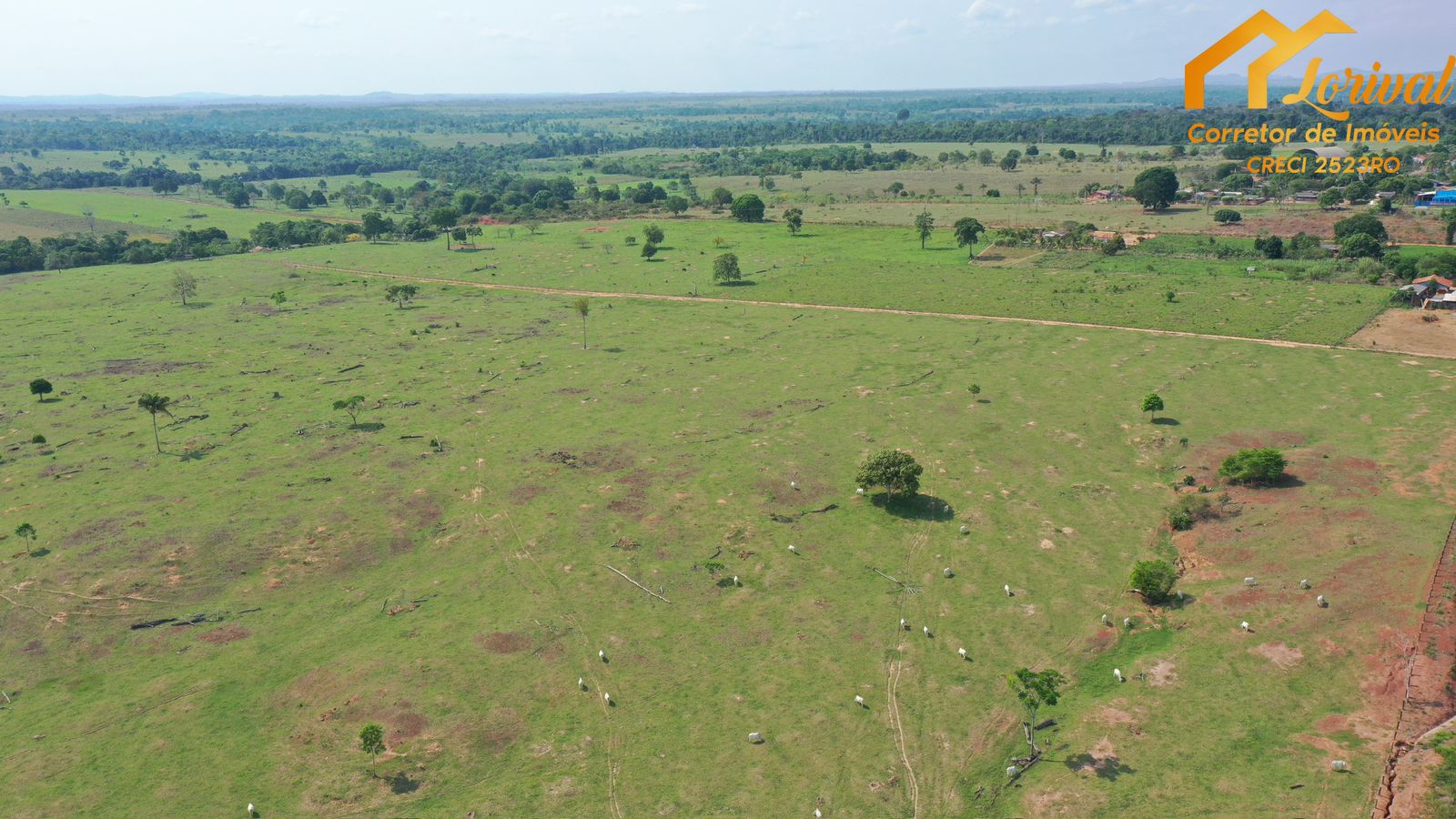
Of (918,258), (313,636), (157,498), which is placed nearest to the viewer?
(313,636)

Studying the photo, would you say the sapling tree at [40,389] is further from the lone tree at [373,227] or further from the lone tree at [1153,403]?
the lone tree at [1153,403]

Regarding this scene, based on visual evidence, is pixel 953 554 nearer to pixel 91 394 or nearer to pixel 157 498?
pixel 157 498

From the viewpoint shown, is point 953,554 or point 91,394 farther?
point 91,394

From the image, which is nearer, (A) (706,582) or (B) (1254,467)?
(A) (706,582)

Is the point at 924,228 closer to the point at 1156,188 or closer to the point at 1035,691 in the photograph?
the point at 1156,188

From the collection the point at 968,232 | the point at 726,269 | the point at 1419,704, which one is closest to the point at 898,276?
the point at 968,232

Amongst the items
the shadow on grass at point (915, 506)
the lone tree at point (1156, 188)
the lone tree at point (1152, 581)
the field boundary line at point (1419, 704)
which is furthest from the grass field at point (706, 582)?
the lone tree at point (1156, 188)

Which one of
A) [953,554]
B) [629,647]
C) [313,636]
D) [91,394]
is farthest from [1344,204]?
[91,394]
